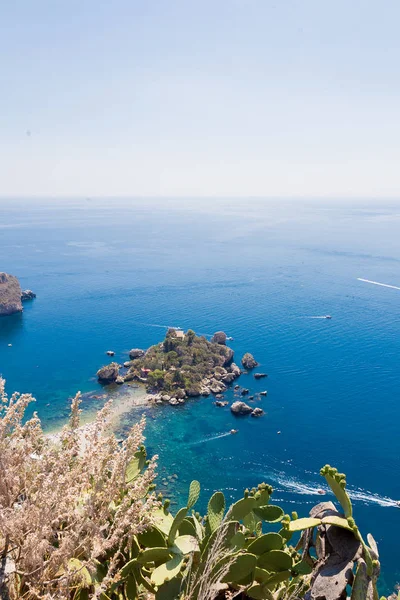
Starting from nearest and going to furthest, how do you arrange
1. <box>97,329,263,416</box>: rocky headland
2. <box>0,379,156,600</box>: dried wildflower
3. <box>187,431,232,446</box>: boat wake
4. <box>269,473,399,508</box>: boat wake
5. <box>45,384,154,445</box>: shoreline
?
<box>0,379,156,600</box>: dried wildflower → <box>269,473,399,508</box>: boat wake → <box>187,431,232,446</box>: boat wake → <box>45,384,154,445</box>: shoreline → <box>97,329,263,416</box>: rocky headland

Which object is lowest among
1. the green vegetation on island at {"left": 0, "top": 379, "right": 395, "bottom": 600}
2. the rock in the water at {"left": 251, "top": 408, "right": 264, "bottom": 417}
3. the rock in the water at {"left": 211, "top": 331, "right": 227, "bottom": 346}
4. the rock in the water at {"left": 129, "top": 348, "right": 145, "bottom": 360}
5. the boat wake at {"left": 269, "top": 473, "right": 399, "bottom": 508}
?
the boat wake at {"left": 269, "top": 473, "right": 399, "bottom": 508}

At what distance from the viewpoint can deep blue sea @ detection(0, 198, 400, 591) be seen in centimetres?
3631

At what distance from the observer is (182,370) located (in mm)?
51125

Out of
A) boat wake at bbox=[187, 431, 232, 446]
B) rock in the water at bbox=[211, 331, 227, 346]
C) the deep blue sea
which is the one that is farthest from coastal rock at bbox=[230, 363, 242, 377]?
boat wake at bbox=[187, 431, 232, 446]

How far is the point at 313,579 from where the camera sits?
552 cm

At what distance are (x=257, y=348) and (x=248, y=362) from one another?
6.66m

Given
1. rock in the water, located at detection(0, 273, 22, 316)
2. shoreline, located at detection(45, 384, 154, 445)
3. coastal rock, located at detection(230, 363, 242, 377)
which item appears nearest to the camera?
shoreline, located at detection(45, 384, 154, 445)

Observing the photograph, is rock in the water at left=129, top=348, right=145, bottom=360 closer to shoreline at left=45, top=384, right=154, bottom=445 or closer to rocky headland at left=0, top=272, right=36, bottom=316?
shoreline at left=45, top=384, right=154, bottom=445

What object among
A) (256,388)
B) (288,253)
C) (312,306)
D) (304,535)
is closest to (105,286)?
(312,306)

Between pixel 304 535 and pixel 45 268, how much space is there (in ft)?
373

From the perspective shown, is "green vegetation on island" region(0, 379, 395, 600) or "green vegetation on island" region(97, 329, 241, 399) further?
"green vegetation on island" region(97, 329, 241, 399)

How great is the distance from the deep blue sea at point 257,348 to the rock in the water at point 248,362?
1.94 metres

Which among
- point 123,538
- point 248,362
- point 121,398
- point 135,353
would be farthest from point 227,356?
point 123,538

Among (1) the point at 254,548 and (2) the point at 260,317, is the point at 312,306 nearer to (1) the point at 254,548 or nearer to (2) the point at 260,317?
(2) the point at 260,317
